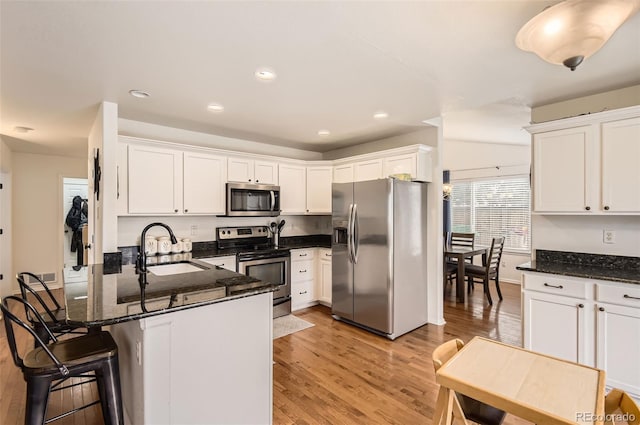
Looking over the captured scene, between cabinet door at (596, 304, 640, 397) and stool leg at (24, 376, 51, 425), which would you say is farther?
cabinet door at (596, 304, 640, 397)

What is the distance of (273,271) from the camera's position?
4.07 m

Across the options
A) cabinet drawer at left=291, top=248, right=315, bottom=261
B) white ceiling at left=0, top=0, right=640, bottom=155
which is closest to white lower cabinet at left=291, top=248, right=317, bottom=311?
cabinet drawer at left=291, top=248, right=315, bottom=261

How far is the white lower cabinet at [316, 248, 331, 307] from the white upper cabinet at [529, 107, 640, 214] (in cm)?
256

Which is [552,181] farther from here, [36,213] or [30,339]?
[36,213]

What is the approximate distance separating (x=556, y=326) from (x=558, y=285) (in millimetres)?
331

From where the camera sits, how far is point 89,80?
243 cm

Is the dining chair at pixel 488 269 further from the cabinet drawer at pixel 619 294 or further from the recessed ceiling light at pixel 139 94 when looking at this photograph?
the recessed ceiling light at pixel 139 94

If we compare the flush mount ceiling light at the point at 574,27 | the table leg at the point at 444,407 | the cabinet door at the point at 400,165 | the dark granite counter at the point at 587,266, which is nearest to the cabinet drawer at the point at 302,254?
the cabinet door at the point at 400,165

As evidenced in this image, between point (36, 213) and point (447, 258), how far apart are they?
7022 millimetres

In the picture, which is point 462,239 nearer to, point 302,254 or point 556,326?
point 302,254

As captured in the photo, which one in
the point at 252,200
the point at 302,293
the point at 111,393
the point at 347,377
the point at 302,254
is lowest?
the point at 347,377

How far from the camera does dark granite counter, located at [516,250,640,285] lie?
7.79 ft

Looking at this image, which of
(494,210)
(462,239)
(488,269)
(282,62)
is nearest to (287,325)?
(282,62)

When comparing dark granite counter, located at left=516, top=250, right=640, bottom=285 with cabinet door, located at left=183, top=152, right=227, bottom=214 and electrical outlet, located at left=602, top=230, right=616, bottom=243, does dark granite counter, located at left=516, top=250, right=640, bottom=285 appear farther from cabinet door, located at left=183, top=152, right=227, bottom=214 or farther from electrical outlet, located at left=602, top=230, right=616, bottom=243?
cabinet door, located at left=183, top=152, right=227, bottom=214
